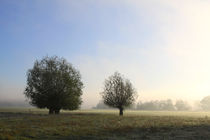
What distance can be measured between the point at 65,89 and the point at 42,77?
277 inches

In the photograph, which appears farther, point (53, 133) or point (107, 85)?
point (107, 85)

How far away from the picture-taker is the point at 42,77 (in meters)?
64.9

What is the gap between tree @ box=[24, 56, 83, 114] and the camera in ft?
210

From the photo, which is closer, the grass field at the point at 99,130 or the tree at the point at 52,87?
the grass field at the point at 99,130

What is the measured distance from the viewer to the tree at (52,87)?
6412 cm

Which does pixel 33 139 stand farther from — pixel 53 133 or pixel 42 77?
pixel 42 77

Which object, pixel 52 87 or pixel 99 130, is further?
pixel 52 87

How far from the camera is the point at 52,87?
64250 mm

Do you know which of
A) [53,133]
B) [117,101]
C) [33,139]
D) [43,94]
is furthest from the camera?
[117,101]

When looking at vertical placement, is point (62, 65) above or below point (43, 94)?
above

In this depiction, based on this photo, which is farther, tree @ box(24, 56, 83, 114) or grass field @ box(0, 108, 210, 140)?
tree @ box(24, 56, 83, 114)

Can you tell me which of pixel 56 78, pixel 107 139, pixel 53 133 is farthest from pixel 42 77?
pixel 107 139

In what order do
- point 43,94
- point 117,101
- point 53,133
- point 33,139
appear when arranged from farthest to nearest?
point 117,101 → point 43,94 → point 53,133 → point 33,139

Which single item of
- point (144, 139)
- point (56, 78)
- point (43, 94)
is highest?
point (56, 78)
